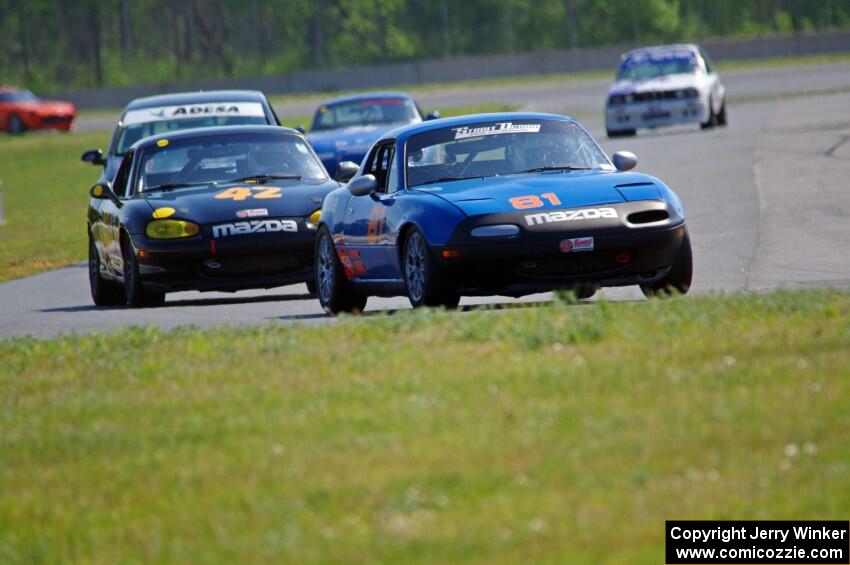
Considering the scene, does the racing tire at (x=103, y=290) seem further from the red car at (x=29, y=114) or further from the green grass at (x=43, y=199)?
the red car at (x=29, y=114)

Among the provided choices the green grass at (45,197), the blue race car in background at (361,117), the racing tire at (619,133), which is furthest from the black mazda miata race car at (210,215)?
the racing tire at (619,133)

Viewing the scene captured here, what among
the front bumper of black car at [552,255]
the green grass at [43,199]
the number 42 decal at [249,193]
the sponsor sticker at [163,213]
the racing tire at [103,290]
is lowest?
the green grass at [43,199]

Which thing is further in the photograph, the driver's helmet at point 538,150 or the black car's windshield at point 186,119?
the black car's windshield at point 186,119

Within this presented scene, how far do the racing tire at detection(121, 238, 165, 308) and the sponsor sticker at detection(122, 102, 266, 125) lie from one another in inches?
212

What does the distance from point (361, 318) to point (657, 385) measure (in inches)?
118

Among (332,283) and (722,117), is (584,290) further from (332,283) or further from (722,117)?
(722,117)

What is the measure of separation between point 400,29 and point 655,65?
6838 cm

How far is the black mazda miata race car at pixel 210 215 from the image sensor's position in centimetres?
1324

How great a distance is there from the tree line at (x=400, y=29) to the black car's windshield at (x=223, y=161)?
246 ft

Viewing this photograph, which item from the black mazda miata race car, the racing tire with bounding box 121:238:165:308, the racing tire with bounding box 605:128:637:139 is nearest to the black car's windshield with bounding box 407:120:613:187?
the black mazda miata race car

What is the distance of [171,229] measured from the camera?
13305mm

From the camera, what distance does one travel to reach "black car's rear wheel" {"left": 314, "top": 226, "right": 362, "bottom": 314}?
12125mm

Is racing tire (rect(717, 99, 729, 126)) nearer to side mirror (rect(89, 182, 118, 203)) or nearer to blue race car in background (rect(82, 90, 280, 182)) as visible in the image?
blue race car in background (rect(82, 90, 280, 182))

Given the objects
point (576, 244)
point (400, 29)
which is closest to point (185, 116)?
point (576, 244)
